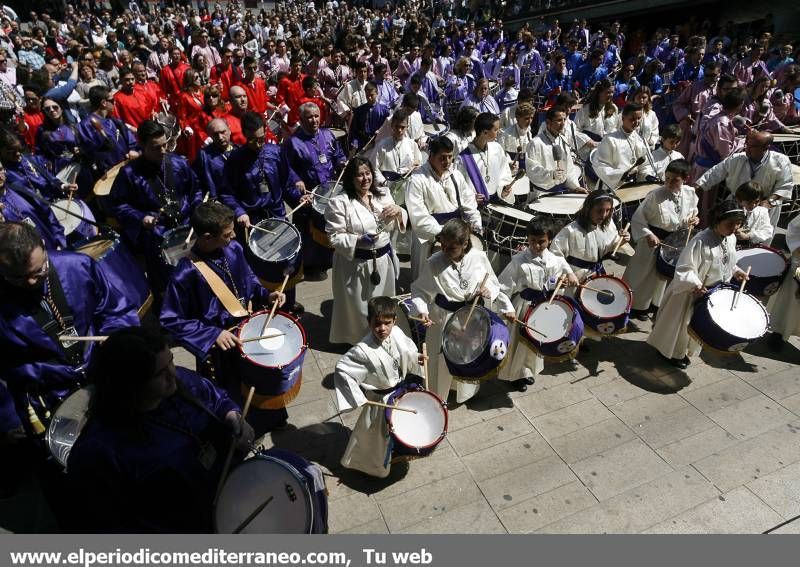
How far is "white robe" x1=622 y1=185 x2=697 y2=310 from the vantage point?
5.81 m

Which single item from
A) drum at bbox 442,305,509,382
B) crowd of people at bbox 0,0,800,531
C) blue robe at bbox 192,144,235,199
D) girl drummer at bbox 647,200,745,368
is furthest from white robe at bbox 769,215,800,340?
blue robe at bbox 192,144,235,199

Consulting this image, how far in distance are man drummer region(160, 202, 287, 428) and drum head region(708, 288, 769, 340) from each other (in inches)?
148

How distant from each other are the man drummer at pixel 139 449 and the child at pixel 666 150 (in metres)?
6.58

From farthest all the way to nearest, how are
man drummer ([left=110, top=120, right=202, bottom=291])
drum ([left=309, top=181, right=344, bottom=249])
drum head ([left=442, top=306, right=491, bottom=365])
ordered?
drum ([left=309, top=181, right=344, bottom=249])
man drummer ([left=110, top=120, right=202, bottom=291])
drum head ([left=442, top=306, right=491, bottom=365])

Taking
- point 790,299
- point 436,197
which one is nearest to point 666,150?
point 790,299

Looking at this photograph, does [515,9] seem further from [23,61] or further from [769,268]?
[769,268]

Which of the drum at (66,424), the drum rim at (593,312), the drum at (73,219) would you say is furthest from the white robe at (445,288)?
the drum at (73,219)

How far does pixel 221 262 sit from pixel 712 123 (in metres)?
7.43

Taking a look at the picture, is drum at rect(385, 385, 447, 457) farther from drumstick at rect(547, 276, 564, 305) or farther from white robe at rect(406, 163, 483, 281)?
white robe at rect(406, 163, 483, 281)

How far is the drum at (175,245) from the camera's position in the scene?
491 centimetres

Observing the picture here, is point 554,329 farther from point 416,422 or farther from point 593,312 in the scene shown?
point 416,422

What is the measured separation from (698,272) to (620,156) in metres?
2.59

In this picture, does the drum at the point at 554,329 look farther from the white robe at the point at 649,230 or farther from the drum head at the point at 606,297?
the white robe at the point at 649,230
